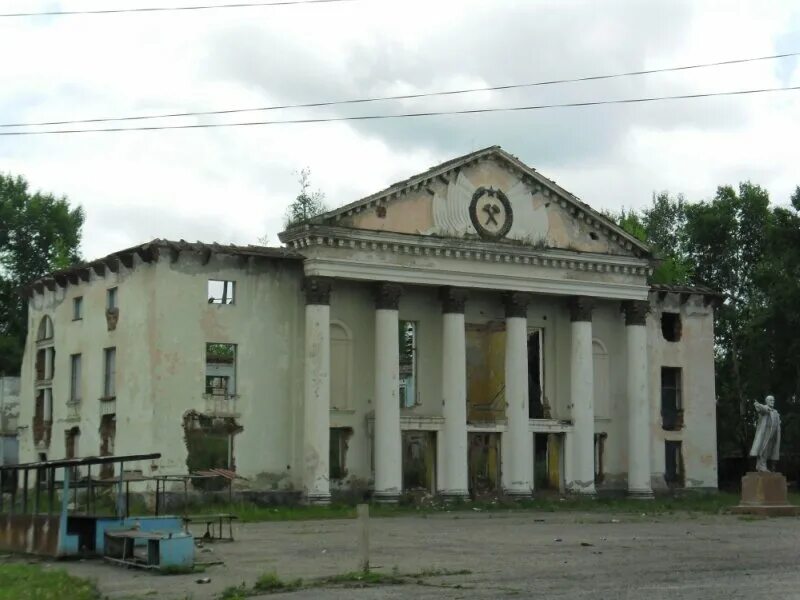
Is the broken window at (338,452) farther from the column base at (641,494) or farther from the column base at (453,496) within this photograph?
the column base at (641,494)

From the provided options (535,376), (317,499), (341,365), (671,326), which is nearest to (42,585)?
(317,499)

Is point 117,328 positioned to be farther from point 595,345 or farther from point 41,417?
point 595,345

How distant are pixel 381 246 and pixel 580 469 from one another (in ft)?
36.3

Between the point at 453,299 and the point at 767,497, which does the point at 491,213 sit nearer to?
the point at 453,299

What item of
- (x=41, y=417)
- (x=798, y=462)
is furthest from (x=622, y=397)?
(x=41, y=417)

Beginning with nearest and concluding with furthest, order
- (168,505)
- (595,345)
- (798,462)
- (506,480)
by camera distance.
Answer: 1. (168,505)
2. (506,480)
3. (595,345)
4. (798,462)

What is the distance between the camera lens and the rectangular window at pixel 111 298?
39453 millimetres

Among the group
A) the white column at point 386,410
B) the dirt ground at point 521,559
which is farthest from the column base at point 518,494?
the dirt ground at point 521,559

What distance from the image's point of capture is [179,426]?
37.1 m

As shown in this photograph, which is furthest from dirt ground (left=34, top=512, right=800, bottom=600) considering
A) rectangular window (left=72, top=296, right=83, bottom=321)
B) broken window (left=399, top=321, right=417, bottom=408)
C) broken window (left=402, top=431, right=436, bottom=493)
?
rectangular window (left=72, top=296, right=83, bottom=321)

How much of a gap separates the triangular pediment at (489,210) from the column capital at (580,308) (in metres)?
1.75

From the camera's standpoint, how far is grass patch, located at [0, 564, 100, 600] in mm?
14914

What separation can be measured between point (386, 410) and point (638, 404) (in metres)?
10.6

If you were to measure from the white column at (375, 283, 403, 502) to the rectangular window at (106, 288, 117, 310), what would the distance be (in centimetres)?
845
